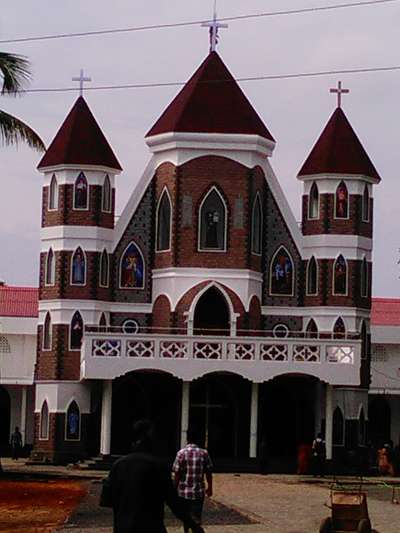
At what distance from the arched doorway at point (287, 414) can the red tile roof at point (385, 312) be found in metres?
11.9

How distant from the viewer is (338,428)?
55.7 metres

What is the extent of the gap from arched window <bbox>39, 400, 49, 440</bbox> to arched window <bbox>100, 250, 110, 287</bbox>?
4683 mm

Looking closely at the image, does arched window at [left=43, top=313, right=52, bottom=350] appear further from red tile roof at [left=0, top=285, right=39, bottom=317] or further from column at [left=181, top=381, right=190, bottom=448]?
red tile roof at [left=0, top=285, right=39, bottom=317]

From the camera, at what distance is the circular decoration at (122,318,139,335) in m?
57.2

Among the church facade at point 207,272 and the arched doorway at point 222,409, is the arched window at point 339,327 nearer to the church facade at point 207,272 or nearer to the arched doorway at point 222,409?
the church facade at point 207,272

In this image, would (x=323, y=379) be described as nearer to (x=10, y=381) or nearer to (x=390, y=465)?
(x=390, y=465)

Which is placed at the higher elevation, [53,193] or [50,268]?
[53,193]

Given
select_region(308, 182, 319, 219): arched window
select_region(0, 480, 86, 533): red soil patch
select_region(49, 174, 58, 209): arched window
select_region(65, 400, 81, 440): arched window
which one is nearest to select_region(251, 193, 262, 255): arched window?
select_region(308, 182, 319, 219): arched window

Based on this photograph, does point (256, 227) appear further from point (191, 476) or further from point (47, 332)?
point (191, 476)

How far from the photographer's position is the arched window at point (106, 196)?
5709 centimetres

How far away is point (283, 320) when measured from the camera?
189 ft

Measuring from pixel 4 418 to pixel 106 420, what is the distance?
1220cm

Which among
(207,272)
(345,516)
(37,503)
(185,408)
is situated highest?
(207,272)

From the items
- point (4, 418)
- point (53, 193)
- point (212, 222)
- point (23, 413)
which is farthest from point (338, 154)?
point (4, 418)
